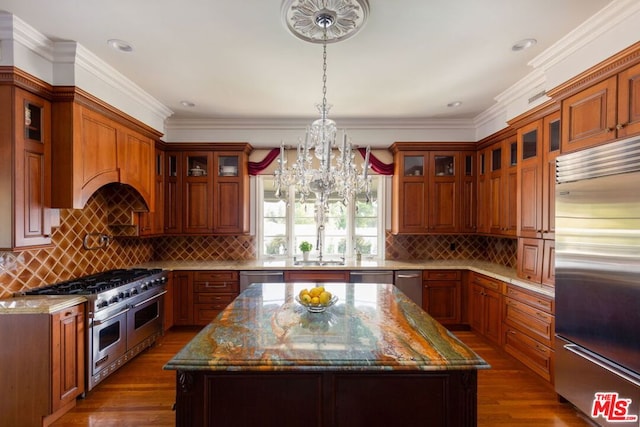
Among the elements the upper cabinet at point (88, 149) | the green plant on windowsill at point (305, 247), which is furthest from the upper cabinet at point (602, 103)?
the upper cabinet at point (88, 149)

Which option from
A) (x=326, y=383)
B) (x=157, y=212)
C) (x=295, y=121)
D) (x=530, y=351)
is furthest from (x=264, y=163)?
(x=530, y=351)

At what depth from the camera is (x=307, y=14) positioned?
2.11m

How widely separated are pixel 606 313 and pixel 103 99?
14.7 ft

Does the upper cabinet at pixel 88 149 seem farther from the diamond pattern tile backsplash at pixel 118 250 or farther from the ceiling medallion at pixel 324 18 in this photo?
the ceiling medallion at pixel 324 18

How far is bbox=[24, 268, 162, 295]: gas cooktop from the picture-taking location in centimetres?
265

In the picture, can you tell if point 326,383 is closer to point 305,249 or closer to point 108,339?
point 108,339

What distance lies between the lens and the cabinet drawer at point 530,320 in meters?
2.77

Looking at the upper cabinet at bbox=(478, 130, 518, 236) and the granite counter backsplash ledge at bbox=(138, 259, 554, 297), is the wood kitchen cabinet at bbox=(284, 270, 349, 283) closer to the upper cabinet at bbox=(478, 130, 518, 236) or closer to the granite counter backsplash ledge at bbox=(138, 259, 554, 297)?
the granite counter backsplash ledge at bbox=(138, 259, 554, 297)

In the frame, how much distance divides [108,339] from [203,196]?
2090 mm

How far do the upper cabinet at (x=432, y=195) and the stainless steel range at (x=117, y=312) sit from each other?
3.23 m

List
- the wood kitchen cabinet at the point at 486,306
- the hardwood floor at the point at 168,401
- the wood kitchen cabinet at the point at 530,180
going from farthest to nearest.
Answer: the wood kitchen cabinet at the point at 486,306, the wood kitchen cabinet at the point at 530,180, the hardwood floor at the point at 168,401

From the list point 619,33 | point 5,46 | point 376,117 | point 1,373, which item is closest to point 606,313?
point 619,33

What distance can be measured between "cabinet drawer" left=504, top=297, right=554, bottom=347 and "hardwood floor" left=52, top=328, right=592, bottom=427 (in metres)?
0.44

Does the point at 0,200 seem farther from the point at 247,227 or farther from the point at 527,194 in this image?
the point at 527,194
